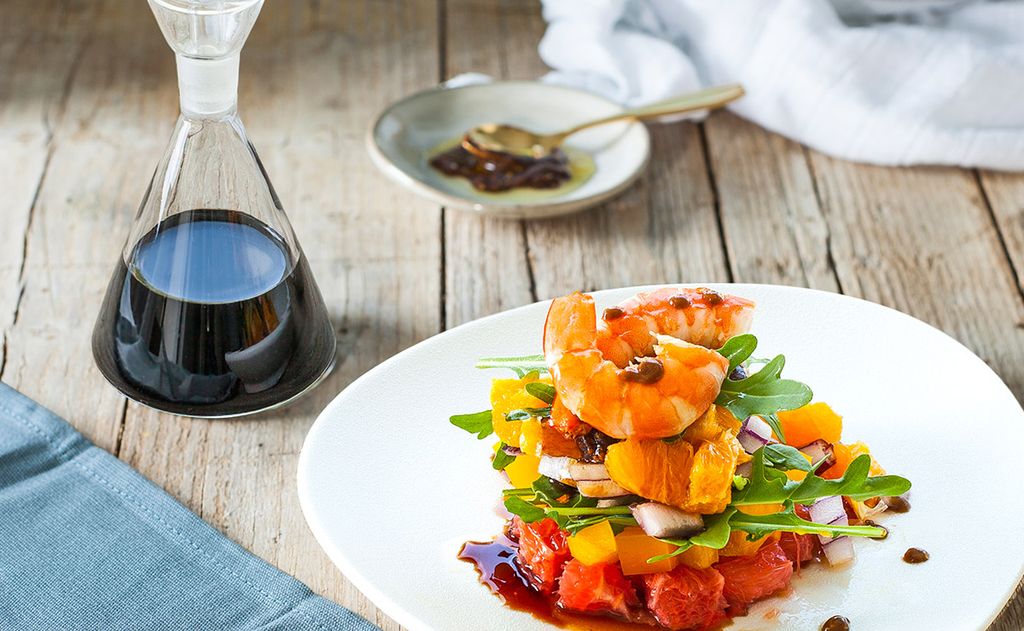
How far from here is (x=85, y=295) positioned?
1.91 metres

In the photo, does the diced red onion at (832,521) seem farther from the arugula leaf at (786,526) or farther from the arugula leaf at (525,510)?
the arugula leaf at (525,510)

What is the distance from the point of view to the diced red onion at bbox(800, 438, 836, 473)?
136 cm

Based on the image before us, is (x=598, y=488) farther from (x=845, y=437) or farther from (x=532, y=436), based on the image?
(x=845, y=437)

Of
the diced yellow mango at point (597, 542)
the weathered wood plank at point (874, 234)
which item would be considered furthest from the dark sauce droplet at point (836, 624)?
the weathered wood plank at point (874, 234)

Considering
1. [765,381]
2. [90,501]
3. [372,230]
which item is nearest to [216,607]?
[90,501]

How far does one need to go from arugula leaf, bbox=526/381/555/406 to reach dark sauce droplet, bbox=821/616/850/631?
35 cm

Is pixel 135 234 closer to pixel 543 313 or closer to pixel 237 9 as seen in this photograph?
pixel 237 9

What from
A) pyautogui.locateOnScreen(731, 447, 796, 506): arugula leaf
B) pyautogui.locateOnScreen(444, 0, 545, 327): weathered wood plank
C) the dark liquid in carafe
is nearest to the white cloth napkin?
pyautogui.locateOnScreen(444, 0, 545, 327): weathered wood plank

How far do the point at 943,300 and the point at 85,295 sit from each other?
136 centimetres

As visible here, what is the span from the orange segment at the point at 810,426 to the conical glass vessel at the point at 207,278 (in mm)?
655

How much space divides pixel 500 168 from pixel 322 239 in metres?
0.35

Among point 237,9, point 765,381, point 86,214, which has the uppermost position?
point 237,9

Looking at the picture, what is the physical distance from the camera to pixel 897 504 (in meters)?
1.37

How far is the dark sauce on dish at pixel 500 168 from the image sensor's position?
2164mm
